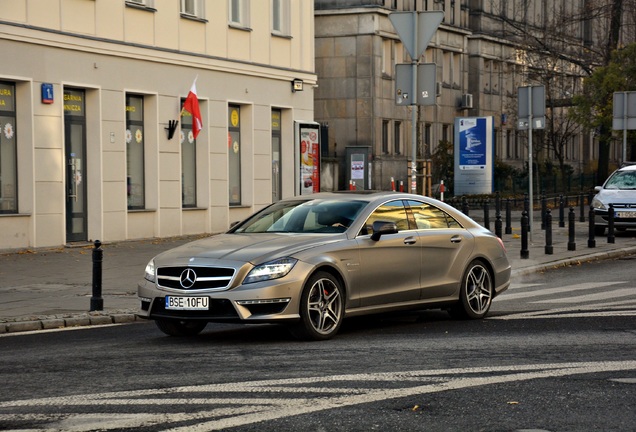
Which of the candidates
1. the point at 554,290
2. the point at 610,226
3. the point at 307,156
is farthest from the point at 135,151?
the point at 554,290

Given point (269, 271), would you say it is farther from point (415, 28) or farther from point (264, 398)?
point (415, 28)

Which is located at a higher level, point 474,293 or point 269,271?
point 269,271

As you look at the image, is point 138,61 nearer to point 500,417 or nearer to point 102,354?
point 102,354

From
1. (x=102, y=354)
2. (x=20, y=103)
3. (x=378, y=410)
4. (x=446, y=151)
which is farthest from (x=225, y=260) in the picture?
(x=446, y=151)

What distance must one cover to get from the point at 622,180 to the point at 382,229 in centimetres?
2016

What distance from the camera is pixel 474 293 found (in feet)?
46.0

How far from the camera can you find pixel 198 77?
30859 millimetres

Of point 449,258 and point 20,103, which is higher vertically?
point 20,103

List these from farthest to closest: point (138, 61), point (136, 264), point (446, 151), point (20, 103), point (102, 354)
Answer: point (446, 151) → point (138, 61) → point (20, 103) → point (136, 264) → point (102, 354)

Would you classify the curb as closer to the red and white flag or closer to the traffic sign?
the traffic sign

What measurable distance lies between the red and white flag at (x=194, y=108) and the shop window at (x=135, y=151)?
1164mm

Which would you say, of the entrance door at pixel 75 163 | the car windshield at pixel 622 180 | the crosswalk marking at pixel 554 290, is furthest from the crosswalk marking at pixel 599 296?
the car windshield at pixel 622 180

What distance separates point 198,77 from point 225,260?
19.8 metres

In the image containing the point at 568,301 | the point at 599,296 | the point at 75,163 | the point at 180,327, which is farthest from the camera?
the point at 75,163
